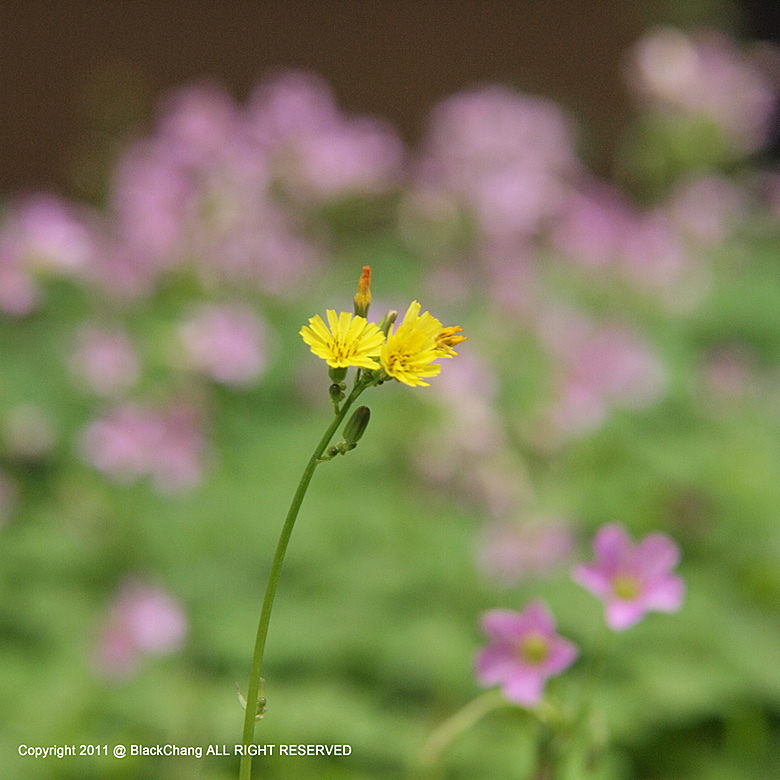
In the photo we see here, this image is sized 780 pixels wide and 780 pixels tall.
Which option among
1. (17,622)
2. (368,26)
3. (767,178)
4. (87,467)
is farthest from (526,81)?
(17,622)

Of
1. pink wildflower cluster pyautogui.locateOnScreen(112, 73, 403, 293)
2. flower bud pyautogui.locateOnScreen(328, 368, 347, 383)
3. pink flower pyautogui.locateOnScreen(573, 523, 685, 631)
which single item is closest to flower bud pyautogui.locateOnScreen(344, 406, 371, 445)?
flower bud pyautogui.locateOnScreen(328, 368, 347, 383)

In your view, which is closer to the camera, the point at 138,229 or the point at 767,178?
the point at 138,229

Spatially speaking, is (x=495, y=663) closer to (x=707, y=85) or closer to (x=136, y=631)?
(x=136, y=631)

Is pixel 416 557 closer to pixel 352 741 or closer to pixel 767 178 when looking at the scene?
pixel 352 741

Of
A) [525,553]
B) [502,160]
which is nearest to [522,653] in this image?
[525,553]

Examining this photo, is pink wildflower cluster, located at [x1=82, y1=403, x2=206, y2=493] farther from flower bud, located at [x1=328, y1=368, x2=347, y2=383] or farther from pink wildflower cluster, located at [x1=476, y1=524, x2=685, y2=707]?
flower bud, located at [x1=328, y1=368, x2=347, y2=383]
